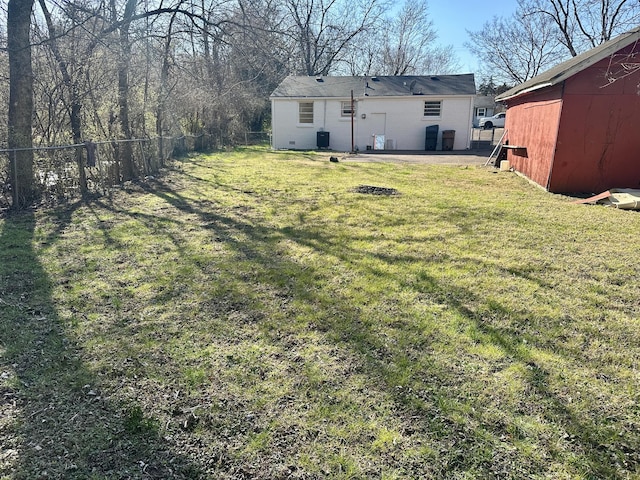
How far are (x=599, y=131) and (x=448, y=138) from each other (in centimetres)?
1215

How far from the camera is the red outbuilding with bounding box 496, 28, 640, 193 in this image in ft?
29.5

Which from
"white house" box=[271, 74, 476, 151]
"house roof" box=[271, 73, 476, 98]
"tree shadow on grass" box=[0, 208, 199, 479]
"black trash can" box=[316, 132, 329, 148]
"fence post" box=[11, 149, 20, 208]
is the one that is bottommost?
"tree shadow on grass" box=[0, 208, 199, 479]

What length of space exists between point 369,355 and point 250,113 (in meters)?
27.9

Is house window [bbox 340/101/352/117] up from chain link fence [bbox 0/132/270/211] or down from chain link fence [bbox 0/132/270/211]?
up

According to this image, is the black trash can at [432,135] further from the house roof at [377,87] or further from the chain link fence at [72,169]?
the chain link fence at [72,169]

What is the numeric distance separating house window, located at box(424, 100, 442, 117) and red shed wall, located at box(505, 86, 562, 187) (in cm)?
761

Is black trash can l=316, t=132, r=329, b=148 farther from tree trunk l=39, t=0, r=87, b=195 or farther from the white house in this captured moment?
tree trunk l=39, t=0, r=87, b=195

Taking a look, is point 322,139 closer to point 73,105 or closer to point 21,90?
point 73,105

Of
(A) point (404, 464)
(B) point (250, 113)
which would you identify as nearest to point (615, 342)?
(A) point (404, 464)

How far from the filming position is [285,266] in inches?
191

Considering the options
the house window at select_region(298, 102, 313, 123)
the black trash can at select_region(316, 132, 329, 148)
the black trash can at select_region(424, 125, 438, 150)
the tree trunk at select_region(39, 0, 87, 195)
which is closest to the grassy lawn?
the tree trunk at select_region(39, 0, 87, 195)

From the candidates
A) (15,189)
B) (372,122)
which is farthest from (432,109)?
(15,189)

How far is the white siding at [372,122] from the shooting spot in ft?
70.3

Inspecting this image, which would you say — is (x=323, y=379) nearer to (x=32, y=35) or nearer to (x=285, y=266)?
(x=285, y=266)
